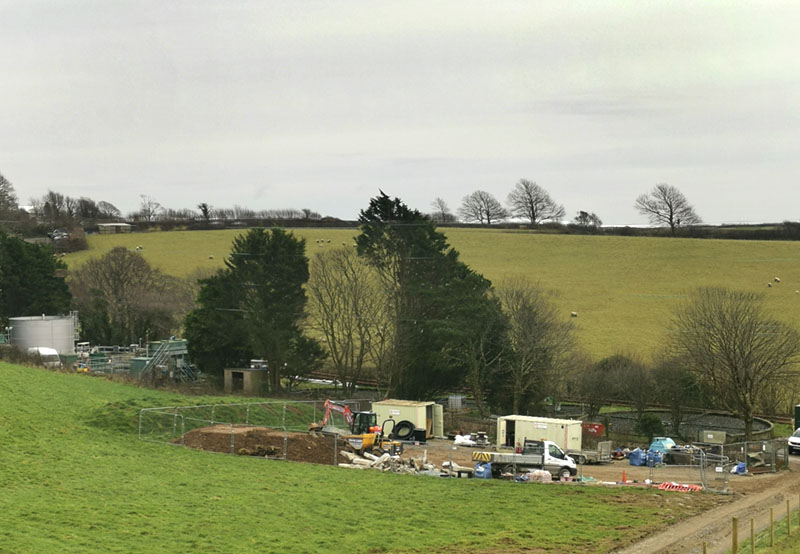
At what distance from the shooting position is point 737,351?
58906mm

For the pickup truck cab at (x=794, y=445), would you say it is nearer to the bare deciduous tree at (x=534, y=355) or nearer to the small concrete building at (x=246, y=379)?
the bare deciduous tree at (x=534, y=355)

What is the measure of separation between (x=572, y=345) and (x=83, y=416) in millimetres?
37091

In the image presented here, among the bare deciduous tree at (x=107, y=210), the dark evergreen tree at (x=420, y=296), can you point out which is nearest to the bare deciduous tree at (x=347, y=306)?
the dark evergreen tree at (x=420, y=296)

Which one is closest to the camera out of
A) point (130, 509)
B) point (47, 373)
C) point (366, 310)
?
point (130, 509)

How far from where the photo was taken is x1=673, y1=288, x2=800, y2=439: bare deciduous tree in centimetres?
5825

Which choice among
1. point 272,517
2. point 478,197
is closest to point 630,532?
point 272,517

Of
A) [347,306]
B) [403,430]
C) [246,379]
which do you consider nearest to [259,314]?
[246,379]

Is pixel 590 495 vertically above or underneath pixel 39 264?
underneath

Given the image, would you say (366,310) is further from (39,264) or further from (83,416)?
(39,264)

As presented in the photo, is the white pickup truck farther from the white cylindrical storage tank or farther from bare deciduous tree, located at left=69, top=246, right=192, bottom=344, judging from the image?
bare deciduous tree, located at left=69, top=246, right=192, bottom=344

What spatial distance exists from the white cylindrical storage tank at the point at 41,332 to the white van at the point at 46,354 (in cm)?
108

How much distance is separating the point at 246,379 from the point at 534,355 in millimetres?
24752

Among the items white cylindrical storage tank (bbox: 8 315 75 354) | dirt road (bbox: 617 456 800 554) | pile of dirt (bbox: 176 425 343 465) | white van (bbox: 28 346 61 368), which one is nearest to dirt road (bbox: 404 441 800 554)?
dirt road (bbox: 617 456 800 554)

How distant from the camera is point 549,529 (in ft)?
93.8
